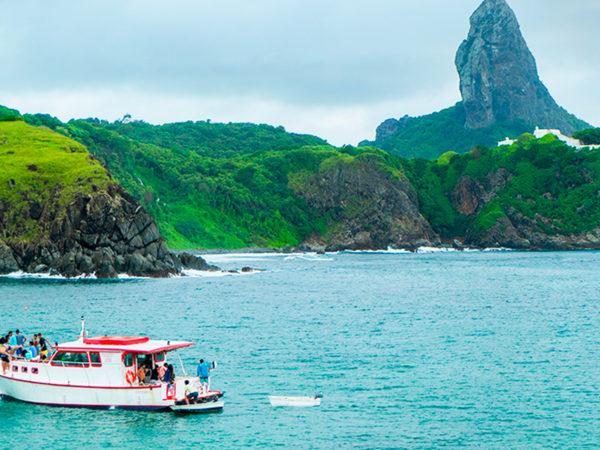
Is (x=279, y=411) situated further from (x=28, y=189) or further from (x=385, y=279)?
(x=28, y=189)

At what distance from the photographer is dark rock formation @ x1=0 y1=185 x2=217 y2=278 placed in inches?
6555

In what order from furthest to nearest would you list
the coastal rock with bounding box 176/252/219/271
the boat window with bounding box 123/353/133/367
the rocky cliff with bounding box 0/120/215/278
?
the coastal rock with bounding box 176/252/219/271 < the rocky cliff with bounding box 0/120/215/278 < the boat window with bounding box 123/353/133/367

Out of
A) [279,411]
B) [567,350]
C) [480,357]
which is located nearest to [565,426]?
[279,411]

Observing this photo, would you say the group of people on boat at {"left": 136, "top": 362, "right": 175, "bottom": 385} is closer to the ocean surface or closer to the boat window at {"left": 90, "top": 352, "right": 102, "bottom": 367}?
the ocean surface

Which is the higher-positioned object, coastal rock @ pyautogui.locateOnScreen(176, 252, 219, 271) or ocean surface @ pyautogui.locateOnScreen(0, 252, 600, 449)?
coastal rock @ pyautogui.locateOnScreen(176, 252, 219, 271)

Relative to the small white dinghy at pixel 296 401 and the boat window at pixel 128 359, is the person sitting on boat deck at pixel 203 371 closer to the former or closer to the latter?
the boat window at pixel 128 359

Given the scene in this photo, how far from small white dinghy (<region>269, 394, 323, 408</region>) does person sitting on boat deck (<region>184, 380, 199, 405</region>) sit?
5.49m

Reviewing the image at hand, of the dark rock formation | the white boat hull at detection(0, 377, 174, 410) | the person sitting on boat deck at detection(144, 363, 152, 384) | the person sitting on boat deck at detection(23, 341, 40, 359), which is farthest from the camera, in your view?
the dark rock formation

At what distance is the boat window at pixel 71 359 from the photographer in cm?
5891

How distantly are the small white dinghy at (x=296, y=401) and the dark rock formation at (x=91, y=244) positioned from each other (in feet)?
363

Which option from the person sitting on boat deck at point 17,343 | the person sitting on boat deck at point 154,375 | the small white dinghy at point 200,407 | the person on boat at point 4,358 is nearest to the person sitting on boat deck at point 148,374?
the person sitting on boat deck at point 154,375

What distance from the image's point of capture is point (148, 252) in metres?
176

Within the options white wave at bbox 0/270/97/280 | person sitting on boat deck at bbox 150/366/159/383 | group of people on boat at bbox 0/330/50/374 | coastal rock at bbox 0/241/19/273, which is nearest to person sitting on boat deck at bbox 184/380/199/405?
person sitting on boat deck at bbox 150/366/159/383

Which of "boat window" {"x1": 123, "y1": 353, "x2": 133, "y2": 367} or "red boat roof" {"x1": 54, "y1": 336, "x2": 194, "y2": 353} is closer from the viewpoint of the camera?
"boat window" {"x1": 123, "y1": 353, "x2": 133, "y2": 367}
